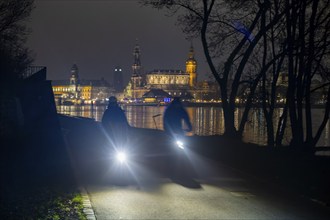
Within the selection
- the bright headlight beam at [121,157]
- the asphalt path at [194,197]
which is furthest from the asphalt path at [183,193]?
the bright headlight beam at [121,157]

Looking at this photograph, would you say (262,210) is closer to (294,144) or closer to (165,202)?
(165,202)

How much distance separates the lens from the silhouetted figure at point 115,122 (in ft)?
45.0

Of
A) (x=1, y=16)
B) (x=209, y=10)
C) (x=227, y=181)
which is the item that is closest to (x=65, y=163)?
(x=227, y=181)

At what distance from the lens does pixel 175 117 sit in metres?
14.9

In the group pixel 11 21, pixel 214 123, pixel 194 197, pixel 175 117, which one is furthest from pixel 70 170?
pixel 214 123

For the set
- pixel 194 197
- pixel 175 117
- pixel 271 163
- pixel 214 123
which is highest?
pixel 175 117

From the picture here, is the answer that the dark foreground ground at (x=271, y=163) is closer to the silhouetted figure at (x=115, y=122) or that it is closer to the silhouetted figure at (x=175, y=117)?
the silhouetted figure at (x=115, y=122)

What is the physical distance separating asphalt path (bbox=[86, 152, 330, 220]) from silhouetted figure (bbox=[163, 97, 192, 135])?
6.74 feet

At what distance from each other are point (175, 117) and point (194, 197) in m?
5.54

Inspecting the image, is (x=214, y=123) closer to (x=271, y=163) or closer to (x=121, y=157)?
(x=121, y=157)

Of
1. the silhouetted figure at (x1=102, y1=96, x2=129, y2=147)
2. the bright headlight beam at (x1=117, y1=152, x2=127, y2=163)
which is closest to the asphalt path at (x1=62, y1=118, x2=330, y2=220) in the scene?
the bright headlight beam at (x1=117, y1=152, x2=127, y2=163)

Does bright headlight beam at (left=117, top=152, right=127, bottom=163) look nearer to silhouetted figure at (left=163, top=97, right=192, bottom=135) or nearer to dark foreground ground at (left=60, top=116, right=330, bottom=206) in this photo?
dark foreground ground at (left=60, top=116, right=330, bottom=206)

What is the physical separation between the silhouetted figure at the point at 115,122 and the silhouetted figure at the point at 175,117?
164 cm

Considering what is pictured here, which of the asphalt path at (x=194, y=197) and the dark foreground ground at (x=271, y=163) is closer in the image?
the asphalt path at (x=194, y=197)
